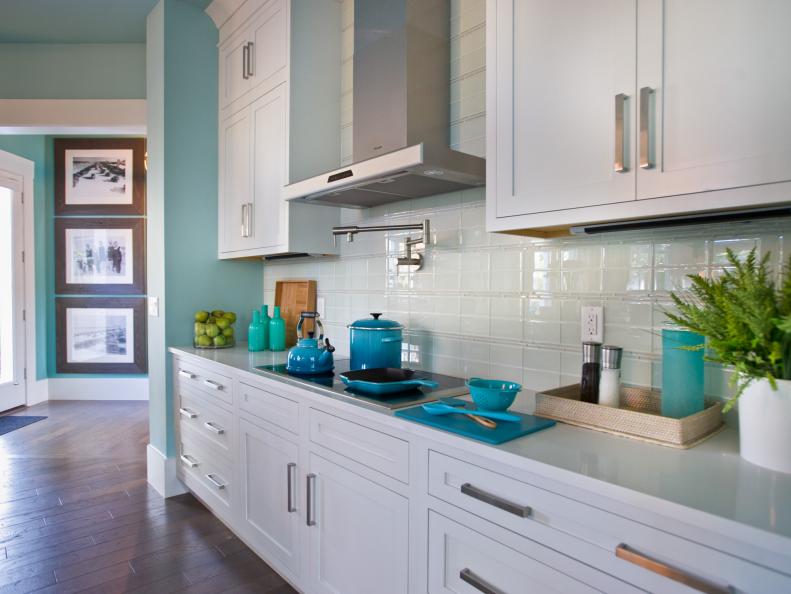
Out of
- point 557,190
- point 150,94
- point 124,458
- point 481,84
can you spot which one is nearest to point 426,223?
point 481,84

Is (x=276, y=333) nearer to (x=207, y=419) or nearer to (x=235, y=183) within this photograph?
(x=207, y=419)

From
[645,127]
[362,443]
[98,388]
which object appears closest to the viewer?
[645,127]

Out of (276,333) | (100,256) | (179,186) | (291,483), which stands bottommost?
(291,483)

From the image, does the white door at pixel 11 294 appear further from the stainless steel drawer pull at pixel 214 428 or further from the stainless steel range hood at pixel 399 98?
the stainless steel range hood at pixel 399 98

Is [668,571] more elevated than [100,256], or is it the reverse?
[100,256]

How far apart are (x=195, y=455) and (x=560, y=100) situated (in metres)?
2.56

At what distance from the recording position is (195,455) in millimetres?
2861

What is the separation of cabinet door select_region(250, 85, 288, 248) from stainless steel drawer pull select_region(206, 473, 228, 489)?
1230 millimetres

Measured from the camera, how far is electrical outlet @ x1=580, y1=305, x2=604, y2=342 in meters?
1.63

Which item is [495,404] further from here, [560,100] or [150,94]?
[150,94]

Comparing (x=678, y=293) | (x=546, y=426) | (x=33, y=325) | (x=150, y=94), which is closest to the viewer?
(x=546, y=426)

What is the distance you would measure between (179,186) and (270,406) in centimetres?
179

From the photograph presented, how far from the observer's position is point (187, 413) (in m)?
2.93

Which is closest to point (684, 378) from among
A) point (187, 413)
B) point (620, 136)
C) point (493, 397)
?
point (493, 397)
